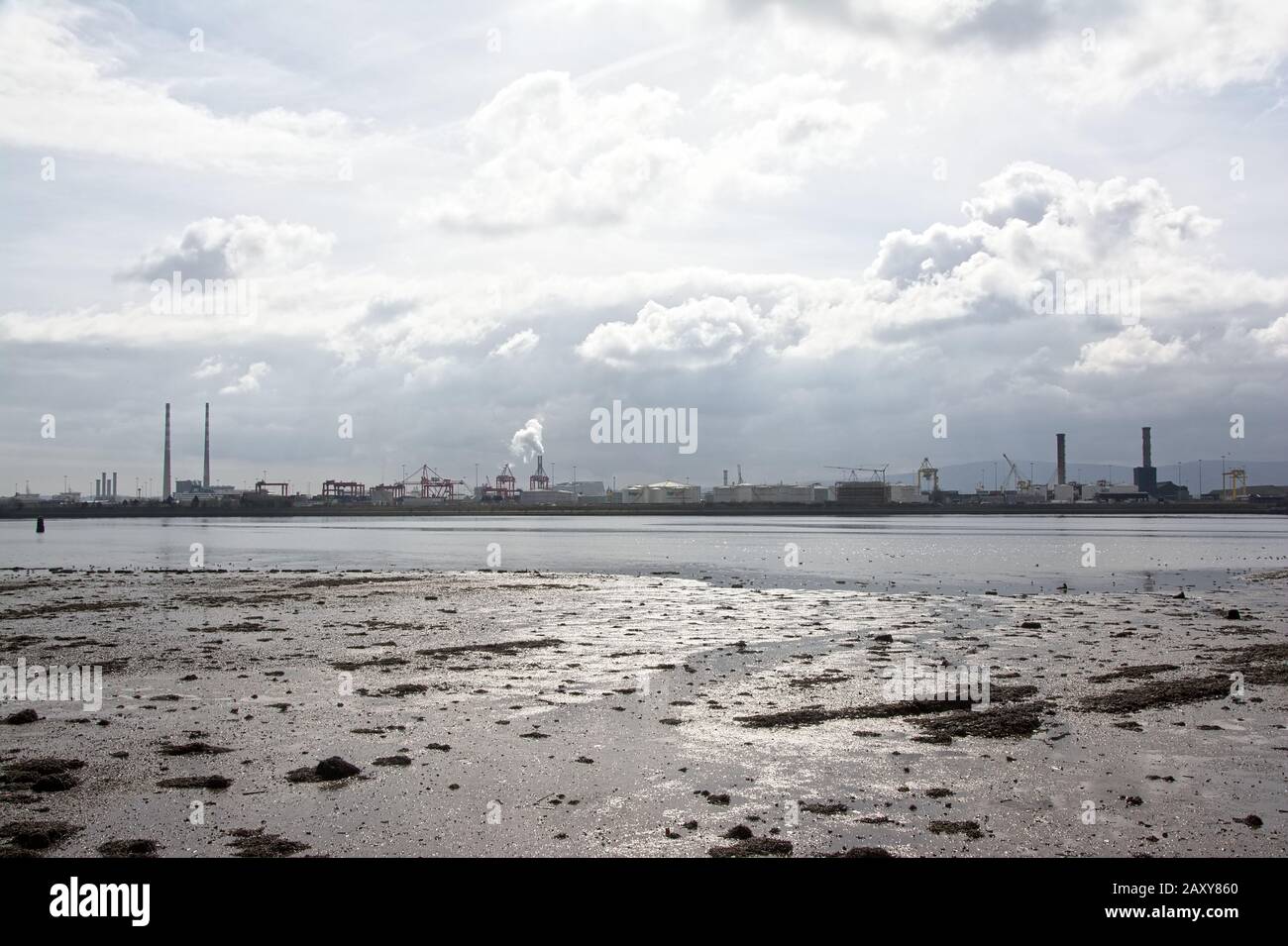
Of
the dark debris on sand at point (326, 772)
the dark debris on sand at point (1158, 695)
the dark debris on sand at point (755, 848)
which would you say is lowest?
the dark debris on sand at point (1158, 695)

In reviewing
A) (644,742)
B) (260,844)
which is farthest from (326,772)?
(644,742)

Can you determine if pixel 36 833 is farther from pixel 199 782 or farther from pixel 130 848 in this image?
pixel 199 782

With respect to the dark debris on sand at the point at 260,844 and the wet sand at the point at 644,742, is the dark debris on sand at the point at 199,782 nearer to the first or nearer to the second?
the wet sand at the point at 644,742

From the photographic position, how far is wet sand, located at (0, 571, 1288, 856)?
8.56 metres

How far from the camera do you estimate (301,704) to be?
14.1 m

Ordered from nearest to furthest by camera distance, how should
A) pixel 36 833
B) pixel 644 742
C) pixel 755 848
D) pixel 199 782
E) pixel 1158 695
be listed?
pixel 755 848 < pixel 36 833 < pixel 199 782 < pixel 644 742 < pixel 1158 695

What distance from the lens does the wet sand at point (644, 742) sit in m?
8.56

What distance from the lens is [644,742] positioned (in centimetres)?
1196

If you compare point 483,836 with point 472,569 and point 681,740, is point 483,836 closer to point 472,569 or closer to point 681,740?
point 681,740

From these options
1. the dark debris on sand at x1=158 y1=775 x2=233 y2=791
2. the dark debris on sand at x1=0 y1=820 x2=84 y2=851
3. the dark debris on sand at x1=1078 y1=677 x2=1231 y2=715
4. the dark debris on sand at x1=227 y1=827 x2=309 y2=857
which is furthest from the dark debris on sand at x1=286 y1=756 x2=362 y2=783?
the dark debris on sand at x1=1078 y1=677 x2=1231 y2=715

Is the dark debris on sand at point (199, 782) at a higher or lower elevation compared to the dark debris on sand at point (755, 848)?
higher

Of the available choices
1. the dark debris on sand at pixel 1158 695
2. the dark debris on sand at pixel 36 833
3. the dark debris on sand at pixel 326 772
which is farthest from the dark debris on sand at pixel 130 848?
the dark debris on sand at pixel 1158 695
